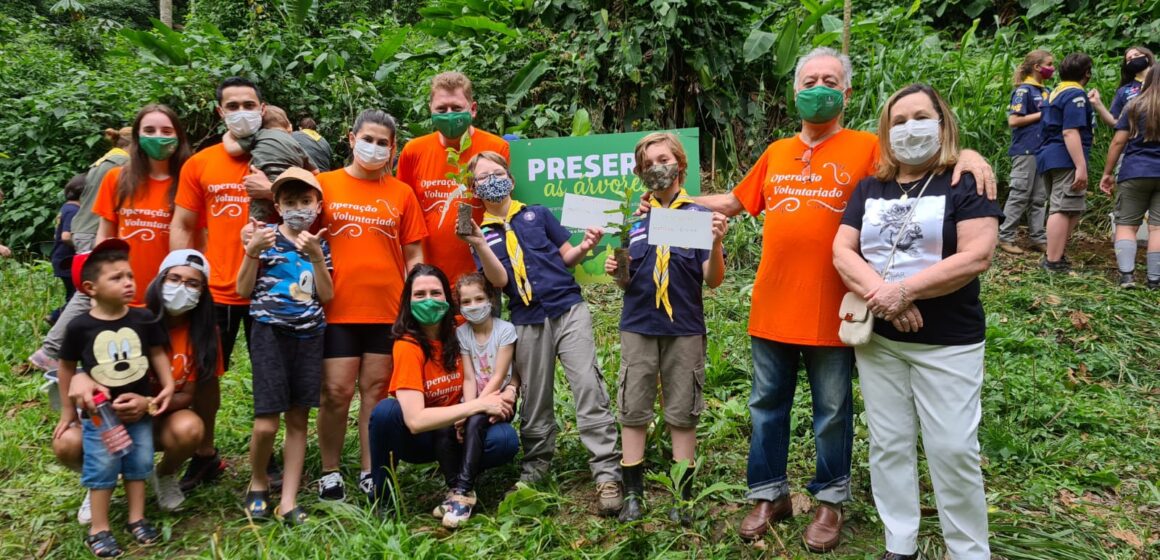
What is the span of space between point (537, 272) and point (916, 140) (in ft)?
5.72

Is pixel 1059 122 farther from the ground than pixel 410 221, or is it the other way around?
pixel 1059 122

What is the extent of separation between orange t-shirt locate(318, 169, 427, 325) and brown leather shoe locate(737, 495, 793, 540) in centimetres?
189

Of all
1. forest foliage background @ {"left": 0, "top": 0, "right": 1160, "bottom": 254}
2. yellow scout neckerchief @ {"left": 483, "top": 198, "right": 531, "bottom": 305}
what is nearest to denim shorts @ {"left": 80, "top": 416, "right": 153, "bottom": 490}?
yellow scout neckerchief @ {"left": 483, "top": 198, "right": 531, "bottom": 305}

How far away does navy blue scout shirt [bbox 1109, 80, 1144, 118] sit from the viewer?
20.3ft

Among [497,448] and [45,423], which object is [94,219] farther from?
[497,448]

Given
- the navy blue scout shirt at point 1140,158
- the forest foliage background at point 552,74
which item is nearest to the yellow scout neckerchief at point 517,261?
the forest foliage background at point 552,74

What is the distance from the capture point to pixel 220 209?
3.46 metres

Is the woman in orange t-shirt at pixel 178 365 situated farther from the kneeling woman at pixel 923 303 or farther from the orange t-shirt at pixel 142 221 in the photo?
the kneeling woman at pixel 923 303

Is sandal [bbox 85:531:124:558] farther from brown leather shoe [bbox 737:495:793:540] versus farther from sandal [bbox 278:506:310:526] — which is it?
brown leather shoe [bbox 737:495:793:540]

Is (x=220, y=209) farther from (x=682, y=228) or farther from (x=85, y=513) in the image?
(x=682, y=228)

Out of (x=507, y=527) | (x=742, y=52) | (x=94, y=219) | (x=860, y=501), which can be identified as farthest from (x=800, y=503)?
(x=742, y=52)

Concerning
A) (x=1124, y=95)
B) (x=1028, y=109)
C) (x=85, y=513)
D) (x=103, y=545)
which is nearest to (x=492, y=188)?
(x=103, y=545)

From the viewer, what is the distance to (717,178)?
7.69m

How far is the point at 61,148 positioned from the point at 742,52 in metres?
7.70
